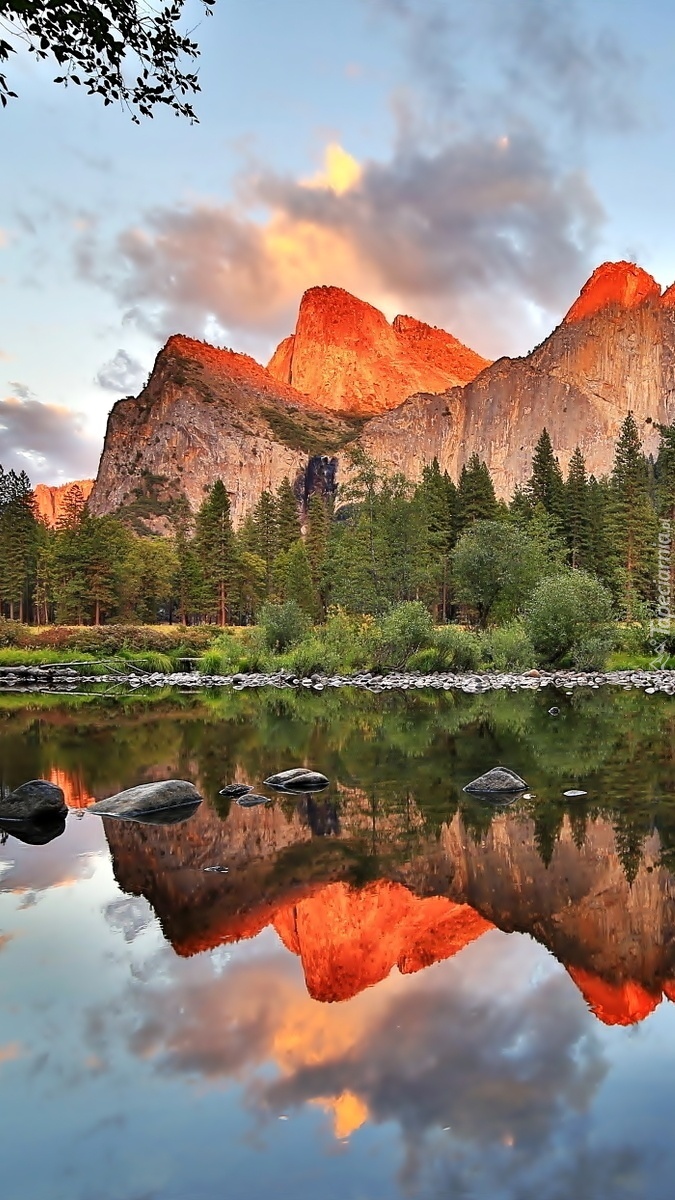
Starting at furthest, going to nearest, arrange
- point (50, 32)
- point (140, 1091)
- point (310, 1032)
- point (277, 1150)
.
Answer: point (50, 32) → point (310, 1032) → point (140, 1091) → point (277, 1150)

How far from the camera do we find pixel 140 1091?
4523mm

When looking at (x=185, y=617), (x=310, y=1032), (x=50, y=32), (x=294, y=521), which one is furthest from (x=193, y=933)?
(x=294, y=521)

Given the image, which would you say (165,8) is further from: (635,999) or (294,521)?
(294,521)

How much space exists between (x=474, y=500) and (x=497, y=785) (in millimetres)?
66347

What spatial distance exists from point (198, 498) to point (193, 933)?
195 metres

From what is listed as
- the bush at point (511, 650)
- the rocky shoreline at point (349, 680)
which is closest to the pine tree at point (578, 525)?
the rocky shoreline at point (349, 680)

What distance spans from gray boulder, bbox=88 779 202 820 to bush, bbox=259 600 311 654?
3117 cm

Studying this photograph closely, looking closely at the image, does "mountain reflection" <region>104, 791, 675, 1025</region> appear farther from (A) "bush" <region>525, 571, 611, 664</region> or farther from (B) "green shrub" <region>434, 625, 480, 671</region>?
Result: (B) "green shrub" <region>434, 625, 480, 671</region>

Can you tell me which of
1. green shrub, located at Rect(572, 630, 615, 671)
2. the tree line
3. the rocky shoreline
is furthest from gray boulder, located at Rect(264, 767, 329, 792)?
the tree line

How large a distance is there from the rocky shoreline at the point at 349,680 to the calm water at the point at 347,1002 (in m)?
24.1

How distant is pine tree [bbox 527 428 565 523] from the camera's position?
247ft

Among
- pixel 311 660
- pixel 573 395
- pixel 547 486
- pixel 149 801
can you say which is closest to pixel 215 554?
pixel 547 486

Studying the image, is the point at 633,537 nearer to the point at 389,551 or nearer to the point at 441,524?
the point at 441,524

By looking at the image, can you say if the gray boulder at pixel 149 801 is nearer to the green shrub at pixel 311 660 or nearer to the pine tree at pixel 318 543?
the green shrub at pixel 311 660
